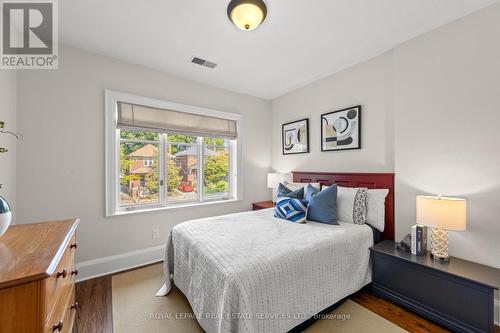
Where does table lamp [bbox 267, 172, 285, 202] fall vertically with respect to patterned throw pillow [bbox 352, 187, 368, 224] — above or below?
above

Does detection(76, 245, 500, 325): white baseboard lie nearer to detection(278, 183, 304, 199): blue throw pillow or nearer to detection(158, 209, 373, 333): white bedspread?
detection(158, 209, 373, 333): white bedspread

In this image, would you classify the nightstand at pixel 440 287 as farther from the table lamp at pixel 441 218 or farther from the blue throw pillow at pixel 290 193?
the blue throw pillow at pixel 290 193

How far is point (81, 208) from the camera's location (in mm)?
2438

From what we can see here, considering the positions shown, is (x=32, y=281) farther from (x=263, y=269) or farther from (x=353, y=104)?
(x=353, y=104)

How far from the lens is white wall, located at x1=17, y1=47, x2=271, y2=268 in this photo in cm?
219

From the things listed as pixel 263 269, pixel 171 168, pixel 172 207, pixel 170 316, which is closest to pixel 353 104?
pixel 263 269

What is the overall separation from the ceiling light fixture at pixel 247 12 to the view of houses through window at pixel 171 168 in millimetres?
1931

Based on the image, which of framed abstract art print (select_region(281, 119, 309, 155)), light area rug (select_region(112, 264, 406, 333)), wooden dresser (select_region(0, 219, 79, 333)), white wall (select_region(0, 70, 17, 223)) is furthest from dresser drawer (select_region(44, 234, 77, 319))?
framed abstract art print (select_region(281, 119, 309, 155))

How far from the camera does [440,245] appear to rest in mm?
1839

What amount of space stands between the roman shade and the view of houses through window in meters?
0.14

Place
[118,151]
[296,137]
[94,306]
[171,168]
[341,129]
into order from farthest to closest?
[296,137]
[171,168]
[341,129]
[118,151]
[94,306]

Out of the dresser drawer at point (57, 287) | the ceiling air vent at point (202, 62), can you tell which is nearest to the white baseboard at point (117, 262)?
the dresser drawer at point (57, 287)

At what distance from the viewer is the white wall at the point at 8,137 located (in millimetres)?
1804

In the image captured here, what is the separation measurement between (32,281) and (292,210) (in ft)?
6.84
